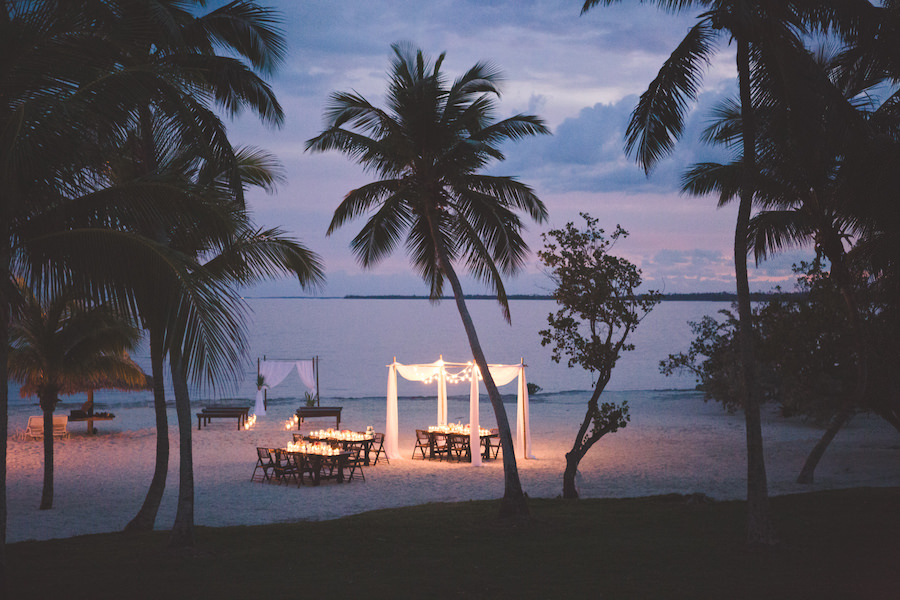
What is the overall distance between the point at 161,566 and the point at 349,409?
69.0 ft

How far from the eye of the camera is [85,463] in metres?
15.5

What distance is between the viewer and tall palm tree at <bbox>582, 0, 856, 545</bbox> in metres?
6.52

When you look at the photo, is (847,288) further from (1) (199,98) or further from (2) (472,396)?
(2) (472,396)

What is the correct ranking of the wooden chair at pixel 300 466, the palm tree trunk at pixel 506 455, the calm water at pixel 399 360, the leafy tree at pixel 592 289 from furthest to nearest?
the calm water at pixel 399 360
the wooden chair at pixel 300 466
the leafy tree at pixel 592 289
the palm tree trunk at pixel 506 455

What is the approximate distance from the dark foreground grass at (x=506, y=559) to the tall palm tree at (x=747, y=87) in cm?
75

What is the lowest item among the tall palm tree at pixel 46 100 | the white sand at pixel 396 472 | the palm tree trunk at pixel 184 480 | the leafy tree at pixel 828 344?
the white sand at pixel 396 472

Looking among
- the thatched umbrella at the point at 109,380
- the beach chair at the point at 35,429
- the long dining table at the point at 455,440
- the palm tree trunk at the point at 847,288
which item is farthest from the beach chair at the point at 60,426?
the palm tree trunk at the point at 847,288

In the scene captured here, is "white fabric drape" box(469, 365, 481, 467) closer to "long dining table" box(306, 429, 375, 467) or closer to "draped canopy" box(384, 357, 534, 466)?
"draped canopy" box(384, 357, 534, 466)

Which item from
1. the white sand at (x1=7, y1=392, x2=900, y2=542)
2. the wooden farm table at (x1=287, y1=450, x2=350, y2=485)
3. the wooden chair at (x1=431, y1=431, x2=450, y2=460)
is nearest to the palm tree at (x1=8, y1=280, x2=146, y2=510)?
the white sand at (x1=7, y1=392, x2=900, y2=542)

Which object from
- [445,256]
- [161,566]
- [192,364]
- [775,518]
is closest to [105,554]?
[161,566]

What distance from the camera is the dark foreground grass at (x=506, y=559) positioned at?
218 inches

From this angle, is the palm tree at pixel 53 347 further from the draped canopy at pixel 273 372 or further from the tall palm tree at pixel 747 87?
the draped canopy at pixel 273 372

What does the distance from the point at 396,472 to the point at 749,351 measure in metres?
9.11

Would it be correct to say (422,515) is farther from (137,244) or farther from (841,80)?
(841,80)
